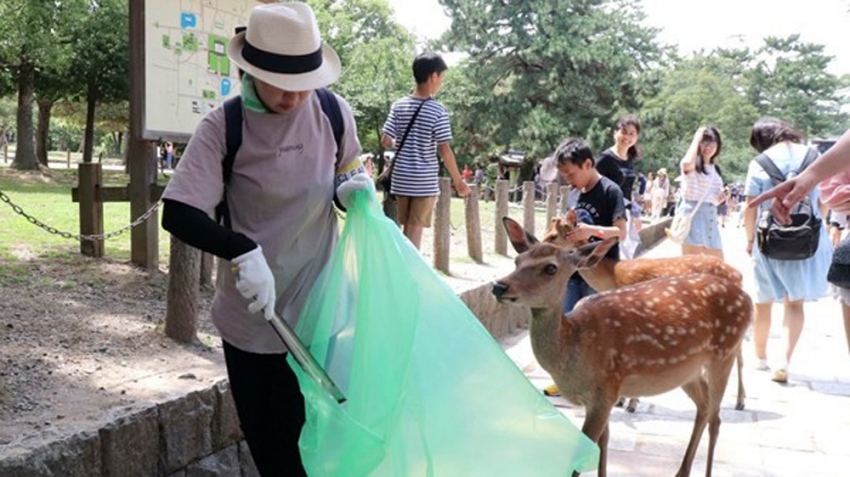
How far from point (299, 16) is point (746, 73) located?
2805 inches

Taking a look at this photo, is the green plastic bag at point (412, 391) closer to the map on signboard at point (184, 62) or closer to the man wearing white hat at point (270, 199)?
the man wearing white hat at point (270, 199)

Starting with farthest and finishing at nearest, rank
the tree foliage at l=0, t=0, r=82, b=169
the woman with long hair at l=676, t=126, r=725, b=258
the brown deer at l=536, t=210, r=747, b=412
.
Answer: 1. the tree foliage at l=0, t=0, r=82, b=169
2. the woman with long hair at l=676, t=126, r=725, b=258
3. the brown deer at l=536, t=210, r=747, b=412

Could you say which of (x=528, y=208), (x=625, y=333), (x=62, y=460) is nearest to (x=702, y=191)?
(x=625, y=333)

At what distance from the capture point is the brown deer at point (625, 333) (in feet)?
11.2

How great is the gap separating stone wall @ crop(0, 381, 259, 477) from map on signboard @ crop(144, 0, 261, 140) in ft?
8.35

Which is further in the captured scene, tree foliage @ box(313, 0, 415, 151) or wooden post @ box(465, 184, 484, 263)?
tree foliage @ box(313, 0, 415, 151)

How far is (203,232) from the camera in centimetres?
225

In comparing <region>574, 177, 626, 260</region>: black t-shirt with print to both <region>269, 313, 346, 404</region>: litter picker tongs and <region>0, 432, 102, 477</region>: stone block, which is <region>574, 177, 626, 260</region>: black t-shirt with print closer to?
<region>269, 313, 346, 404</region>: litter picker tongs

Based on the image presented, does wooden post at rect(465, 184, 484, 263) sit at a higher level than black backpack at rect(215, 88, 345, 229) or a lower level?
lower

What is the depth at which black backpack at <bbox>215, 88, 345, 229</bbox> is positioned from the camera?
236 cm

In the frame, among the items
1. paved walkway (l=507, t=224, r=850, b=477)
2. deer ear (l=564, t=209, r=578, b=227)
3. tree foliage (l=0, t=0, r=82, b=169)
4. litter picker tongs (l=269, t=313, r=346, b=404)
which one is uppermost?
tree foliage (l=0, t=0, r=82, b=169)

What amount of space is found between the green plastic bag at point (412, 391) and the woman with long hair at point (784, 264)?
3760 millimetres

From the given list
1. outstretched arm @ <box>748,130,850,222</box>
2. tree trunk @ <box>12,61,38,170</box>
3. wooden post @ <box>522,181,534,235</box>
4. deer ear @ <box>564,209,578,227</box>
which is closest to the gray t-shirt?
outstretched arm @ <box>748,130,850,222</box>

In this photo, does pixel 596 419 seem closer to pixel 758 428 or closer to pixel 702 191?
pixel 758 428
